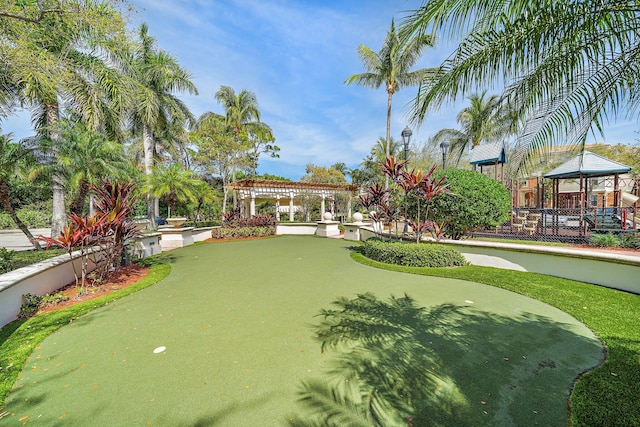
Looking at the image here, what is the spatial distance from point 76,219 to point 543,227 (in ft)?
49.5

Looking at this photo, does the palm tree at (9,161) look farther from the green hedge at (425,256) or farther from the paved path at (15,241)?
the green hedge at (425,256)

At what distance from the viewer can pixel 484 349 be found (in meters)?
3.10

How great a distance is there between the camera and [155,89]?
16.3 m

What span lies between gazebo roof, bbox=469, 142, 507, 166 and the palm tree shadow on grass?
10.7m

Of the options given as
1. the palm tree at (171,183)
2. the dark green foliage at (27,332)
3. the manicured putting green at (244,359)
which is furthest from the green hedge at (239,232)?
the manicured putting green at (244,359)

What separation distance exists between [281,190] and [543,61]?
67.3 feet

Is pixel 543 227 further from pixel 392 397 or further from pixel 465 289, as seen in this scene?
pixel 392 397

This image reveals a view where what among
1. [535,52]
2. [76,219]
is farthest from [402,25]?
[76,219]

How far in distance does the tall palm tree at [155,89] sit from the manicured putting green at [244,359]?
13.5 meters

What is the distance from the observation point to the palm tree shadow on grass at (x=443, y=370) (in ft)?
7.04

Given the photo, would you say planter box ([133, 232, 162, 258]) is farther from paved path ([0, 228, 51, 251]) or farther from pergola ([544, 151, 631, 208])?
pergola ([544, 151, 631, 208])

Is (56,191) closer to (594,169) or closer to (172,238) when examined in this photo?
(172,238)

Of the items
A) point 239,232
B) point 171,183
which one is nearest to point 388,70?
point 239,232

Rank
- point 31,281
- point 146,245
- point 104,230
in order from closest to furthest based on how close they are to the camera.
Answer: point 31,281, point 104,230, point 146,245
